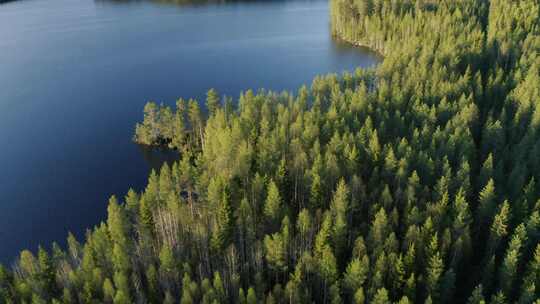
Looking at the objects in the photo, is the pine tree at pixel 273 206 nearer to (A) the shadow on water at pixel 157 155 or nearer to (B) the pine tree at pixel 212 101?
(A) the shadow on water at pixel 157 155

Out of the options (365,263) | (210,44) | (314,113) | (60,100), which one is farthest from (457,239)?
(210,44)

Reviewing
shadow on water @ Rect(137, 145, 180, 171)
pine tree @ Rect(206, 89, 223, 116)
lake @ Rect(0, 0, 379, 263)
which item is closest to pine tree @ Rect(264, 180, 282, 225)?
lake @ Rect(0, 0, 379, 263)

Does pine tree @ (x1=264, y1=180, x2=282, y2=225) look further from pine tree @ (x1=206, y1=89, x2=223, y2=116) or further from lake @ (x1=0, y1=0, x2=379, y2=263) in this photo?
pine tree @ (x1=206, y1=89, x2=223, y2=116)

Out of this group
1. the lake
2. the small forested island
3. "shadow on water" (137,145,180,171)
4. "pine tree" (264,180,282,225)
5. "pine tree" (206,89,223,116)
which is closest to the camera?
the small forested island

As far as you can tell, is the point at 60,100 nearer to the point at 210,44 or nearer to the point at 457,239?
the point at 210,44

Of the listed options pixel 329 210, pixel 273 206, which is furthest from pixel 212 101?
pixel 273 206

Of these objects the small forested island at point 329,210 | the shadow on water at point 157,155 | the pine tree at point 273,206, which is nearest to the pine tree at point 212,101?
the small forested island at point 329,210
